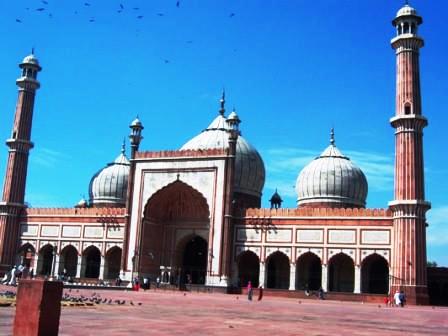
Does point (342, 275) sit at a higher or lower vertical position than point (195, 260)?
lower

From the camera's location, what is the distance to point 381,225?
27.6 m

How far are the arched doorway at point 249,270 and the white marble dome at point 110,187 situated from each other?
11396mm

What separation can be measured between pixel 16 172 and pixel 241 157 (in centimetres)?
1381

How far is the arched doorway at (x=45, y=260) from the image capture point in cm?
3634

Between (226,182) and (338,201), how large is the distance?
7.08 metres

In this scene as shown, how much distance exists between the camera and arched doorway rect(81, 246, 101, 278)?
116ft

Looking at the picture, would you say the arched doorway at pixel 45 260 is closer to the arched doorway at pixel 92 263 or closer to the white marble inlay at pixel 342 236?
the arched doorway at pixel 92 263

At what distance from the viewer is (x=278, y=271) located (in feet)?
Result: 104

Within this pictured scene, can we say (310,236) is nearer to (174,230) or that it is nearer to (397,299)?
(397,299)

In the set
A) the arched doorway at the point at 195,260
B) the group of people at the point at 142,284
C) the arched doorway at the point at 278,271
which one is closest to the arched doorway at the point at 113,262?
the group of people at the point at 142,284

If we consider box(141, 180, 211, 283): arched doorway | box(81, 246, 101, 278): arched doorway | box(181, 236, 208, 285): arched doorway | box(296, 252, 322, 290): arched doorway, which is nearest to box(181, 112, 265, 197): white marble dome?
box(141, 180, 211, 283): arched doorway

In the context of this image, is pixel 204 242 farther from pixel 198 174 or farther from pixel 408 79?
pixel 408 79

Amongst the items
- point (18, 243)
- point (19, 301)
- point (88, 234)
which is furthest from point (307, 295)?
point (19, 301)

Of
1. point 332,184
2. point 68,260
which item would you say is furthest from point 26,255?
point 332,184
